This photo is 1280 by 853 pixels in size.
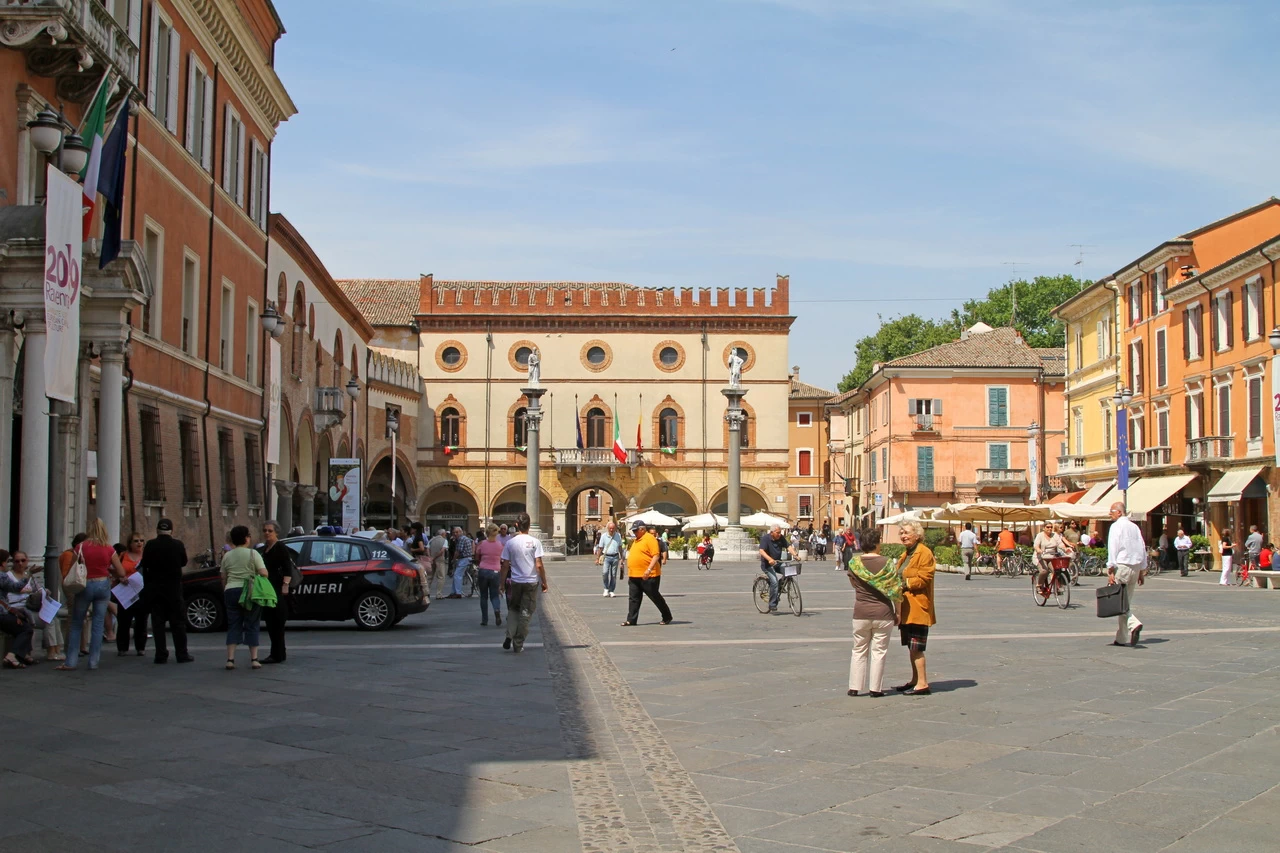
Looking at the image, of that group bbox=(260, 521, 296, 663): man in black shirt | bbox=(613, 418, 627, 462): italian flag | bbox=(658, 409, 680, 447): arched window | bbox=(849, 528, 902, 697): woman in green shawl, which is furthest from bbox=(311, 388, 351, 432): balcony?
bbox=(849, 528, 902, 697): woman in green shawl

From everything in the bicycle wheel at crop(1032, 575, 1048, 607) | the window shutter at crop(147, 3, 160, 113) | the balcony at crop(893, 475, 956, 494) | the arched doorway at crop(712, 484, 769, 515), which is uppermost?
the window shutter at crop(147, 3, 160, 113)

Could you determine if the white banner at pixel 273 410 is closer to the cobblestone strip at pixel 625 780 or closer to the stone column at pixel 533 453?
the cobblestone strip at pixel 625 780

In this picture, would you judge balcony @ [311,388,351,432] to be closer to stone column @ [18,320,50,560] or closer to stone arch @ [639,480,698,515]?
stone column @ [18,320,50,560]

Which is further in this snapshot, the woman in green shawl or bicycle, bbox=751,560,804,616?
bicycle, bbox=751,560,804,616

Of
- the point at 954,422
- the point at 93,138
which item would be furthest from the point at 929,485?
the point at 93,138

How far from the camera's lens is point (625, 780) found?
791cm

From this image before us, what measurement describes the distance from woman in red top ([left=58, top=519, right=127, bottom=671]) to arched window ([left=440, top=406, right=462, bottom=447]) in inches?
2144

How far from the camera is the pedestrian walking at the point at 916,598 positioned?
11328 mm

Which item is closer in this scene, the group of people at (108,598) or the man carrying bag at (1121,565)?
the group of people at (108,598)

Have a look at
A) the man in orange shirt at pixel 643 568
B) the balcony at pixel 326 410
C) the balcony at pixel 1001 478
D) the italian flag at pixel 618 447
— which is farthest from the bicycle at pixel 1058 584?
the italian flag at pixel 618 447

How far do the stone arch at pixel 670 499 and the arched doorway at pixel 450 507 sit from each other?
8531 millimetres

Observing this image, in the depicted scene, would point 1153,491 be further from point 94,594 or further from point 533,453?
point 94,594

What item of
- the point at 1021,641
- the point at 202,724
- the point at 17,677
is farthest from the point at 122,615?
the point at 1021,641

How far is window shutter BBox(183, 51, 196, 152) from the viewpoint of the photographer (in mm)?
25812
